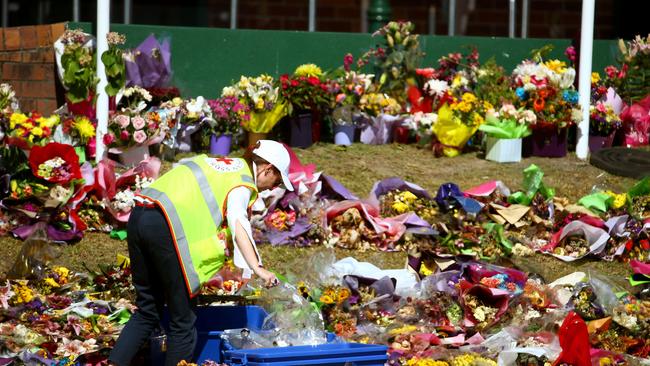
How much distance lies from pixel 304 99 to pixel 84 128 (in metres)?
1.86

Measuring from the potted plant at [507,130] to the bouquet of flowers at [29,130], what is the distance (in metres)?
3.57

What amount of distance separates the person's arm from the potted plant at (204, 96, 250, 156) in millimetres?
3728

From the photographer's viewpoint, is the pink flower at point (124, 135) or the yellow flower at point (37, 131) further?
the pink flower at point (124, 135)

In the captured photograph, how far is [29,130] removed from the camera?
8.74m

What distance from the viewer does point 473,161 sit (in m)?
10.4

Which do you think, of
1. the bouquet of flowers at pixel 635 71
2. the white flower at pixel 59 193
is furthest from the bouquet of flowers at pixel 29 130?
the bouquet of flowers at pixel 635 71

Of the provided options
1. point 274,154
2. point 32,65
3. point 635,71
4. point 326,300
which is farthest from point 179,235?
point 635,71

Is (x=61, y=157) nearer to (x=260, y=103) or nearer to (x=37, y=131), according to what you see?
(x=37, y=131)

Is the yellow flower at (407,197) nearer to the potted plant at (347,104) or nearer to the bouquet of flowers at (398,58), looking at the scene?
the potted plant at (347,104)

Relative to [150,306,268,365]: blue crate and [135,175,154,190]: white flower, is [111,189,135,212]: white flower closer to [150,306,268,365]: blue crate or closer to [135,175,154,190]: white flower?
[135,175,154,190]: white flower

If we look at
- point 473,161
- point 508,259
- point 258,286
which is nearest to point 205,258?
point 258,286

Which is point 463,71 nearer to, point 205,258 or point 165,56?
point 165,56

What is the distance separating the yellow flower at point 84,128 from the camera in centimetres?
919

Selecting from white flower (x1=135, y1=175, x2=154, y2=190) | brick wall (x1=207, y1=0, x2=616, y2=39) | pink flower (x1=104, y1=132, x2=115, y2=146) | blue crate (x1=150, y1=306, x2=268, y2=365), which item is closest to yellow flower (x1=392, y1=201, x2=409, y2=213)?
white flower (x1=135, y1=175, x2=154, y2=190)
